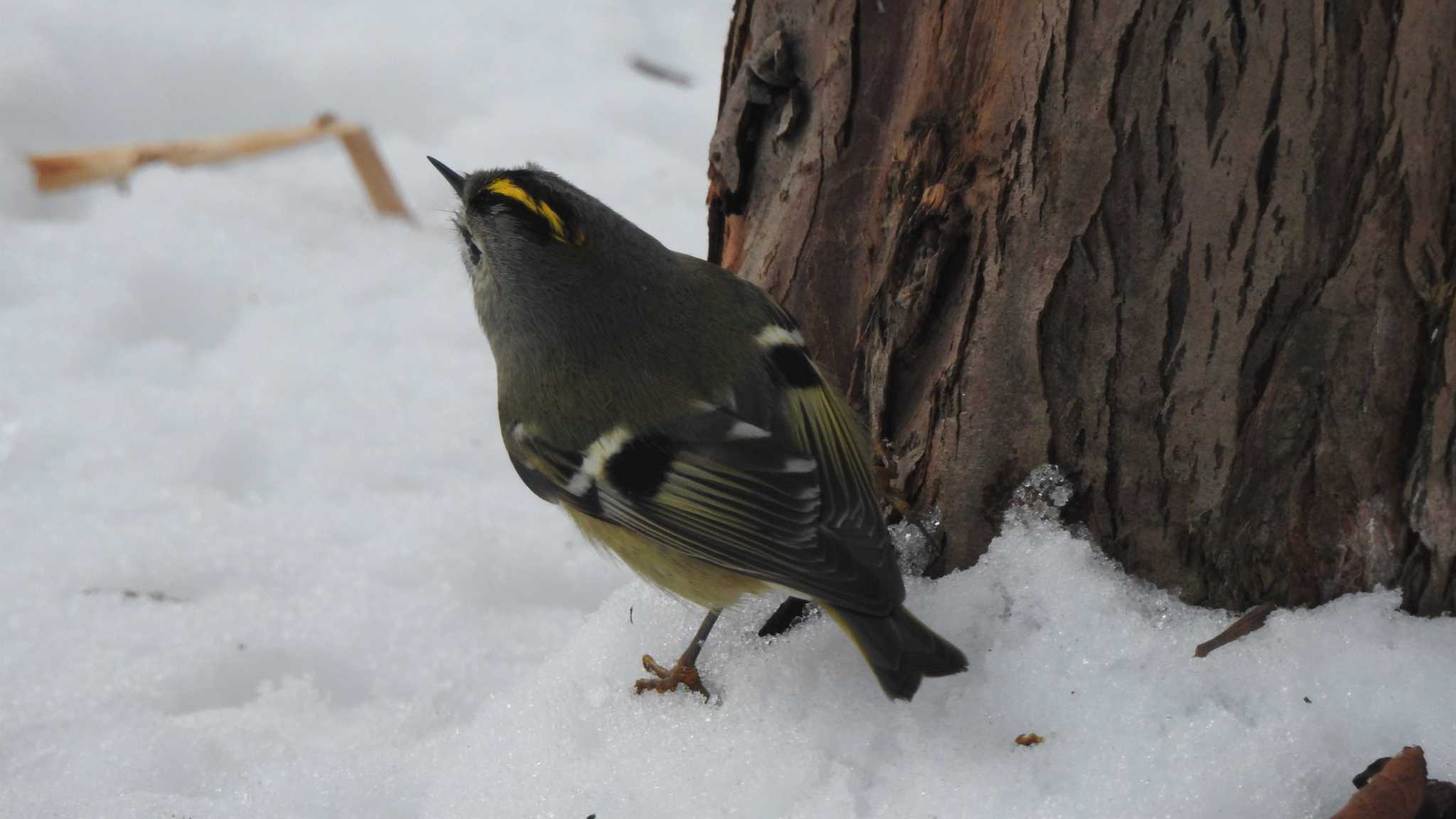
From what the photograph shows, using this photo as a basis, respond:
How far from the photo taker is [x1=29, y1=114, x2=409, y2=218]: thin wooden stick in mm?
4137

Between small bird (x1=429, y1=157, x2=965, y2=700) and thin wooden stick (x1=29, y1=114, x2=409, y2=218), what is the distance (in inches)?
85.8

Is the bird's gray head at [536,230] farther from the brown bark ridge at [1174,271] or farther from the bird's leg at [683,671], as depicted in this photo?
the bird's leg at [683,671]

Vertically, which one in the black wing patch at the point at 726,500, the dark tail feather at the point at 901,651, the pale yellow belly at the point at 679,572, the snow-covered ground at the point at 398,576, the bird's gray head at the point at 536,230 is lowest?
the snow-covered ground at the point at 398,576

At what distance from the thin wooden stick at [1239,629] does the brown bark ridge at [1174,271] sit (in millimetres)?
29

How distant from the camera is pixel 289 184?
465 cm

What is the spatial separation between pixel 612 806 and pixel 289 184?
3.33m

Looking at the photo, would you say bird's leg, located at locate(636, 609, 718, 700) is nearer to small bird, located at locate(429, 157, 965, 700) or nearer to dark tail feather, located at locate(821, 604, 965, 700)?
small bird, located at locate(429, 157, 965, 700)

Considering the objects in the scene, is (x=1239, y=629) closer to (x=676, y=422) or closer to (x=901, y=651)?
(x=901, y=651)

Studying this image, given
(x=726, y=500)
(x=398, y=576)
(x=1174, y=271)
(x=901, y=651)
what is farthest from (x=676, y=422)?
(x=398, y=576)

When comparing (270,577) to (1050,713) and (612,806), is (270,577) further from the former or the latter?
(1050,713)

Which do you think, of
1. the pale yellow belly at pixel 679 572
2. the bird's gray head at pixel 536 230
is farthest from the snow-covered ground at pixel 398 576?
the bird's gray head at pixel 536 230

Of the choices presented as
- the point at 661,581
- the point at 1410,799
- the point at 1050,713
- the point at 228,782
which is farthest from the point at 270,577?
the point at 1410,799

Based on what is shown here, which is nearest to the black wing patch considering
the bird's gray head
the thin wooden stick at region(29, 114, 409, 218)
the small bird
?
the small bird

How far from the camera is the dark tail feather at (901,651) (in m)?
1.90
